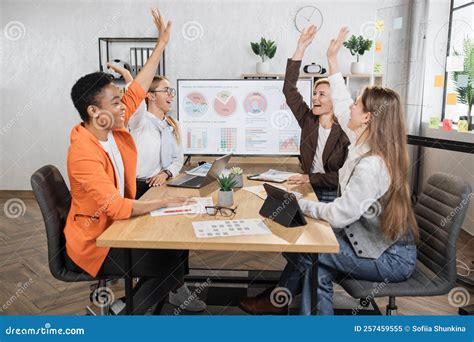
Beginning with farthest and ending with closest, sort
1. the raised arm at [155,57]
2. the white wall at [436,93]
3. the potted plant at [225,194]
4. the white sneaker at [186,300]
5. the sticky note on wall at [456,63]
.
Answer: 1. the white wall at [436,93]
2. the sticky note on wall at [456,63]
3. the white sneaker at [186,300]
4. the raised arm at [155,57]
5. the potted plant at [225,194]

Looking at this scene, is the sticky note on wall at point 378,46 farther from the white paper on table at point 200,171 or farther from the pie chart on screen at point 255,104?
the white paper on table at point 200,171

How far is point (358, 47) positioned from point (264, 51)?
991 mm

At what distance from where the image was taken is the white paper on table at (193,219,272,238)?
1.51 metres

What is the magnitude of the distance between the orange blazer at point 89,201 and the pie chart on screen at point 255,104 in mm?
1491

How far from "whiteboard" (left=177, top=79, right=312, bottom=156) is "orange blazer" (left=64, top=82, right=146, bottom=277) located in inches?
53.8

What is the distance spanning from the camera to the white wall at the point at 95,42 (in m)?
4.84

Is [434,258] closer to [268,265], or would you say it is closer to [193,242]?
[193,242]

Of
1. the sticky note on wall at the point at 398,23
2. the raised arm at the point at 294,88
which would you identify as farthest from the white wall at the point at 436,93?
the raised arm at the point at 294,88

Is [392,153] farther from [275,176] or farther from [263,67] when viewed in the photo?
[263,67]

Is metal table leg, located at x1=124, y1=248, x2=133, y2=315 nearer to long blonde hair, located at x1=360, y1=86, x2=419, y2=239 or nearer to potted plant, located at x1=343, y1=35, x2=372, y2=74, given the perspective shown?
long blonde hair, located at x1=360, y1=86, x2=419, y2=239

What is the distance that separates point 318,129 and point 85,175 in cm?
146

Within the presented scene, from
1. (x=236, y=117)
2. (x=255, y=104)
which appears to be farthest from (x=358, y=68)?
(x=236, y=117)

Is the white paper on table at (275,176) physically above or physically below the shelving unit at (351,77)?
below

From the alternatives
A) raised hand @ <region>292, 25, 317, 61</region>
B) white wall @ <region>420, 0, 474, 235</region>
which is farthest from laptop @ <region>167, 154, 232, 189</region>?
white wall @ <region>420, 0, 474, 235</region>
